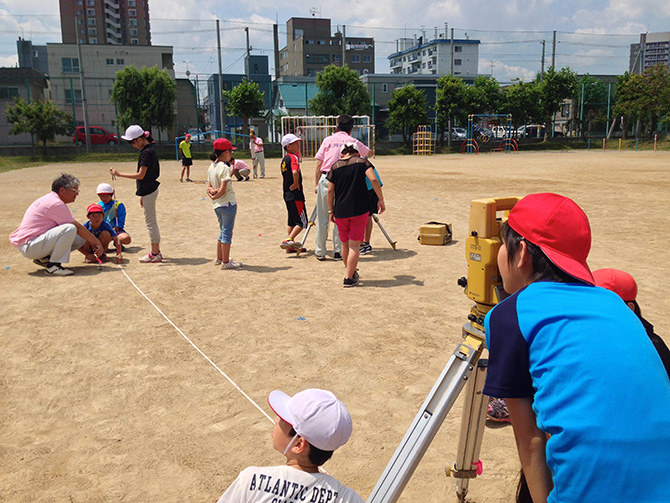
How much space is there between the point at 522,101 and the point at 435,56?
5967 cm

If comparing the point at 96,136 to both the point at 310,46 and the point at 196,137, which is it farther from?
the point at 310,46

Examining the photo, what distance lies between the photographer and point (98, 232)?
8344 millimetres

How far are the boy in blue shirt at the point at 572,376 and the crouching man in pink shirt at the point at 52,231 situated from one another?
6.86 metres

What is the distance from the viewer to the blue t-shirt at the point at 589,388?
138 cm

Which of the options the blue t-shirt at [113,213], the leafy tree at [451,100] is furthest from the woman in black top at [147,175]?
the leafy tree at [451,100]

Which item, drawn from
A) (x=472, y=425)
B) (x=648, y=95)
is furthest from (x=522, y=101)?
(x=472, y=425)

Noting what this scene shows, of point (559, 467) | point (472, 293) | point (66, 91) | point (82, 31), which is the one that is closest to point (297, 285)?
point (472, 293)

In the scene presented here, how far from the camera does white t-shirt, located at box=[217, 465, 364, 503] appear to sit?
188 cm

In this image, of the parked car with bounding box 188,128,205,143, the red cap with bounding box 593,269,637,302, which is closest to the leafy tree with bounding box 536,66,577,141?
the parked car with bounding box 188,128,205,143

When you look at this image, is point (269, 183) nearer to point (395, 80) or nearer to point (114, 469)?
point (114, 469)

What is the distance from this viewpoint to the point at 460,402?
3.96 m

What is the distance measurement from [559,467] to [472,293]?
1027 millimetres

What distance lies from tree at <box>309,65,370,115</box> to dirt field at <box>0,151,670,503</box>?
35911 mm

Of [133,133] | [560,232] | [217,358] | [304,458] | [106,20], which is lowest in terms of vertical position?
[217,358]
